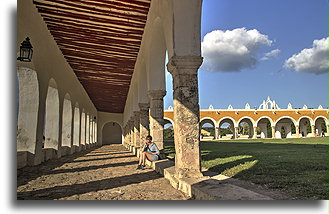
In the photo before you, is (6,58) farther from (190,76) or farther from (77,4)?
(77,4)

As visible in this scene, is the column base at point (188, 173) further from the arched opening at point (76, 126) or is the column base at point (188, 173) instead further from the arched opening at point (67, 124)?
the arched opening at point (76, 126)

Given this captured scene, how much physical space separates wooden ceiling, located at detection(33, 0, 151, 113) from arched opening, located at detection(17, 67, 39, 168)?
6.25ft

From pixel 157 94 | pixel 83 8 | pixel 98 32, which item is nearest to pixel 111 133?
pixel 98 32

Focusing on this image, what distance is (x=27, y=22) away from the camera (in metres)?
6.50

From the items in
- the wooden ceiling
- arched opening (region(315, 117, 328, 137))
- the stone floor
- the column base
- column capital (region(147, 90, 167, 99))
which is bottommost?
the stone floor

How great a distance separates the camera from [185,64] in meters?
4.44

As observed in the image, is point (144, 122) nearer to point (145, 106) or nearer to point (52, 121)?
point (145, 106)

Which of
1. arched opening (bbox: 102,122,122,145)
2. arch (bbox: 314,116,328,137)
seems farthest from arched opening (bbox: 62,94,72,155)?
arch (bbox: 314,116,328,137)

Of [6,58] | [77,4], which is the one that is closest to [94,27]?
[77,4]

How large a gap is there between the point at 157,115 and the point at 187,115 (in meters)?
3.41

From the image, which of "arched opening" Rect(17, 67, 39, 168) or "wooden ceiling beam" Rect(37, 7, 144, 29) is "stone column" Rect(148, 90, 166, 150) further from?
"arched opening" Rect(17, 67, 39, 168)

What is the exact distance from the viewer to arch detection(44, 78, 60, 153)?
9.55m

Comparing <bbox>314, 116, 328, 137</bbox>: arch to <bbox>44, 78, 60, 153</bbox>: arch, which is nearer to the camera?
<bbox>44, 78, 60, 153</bbox>: arch

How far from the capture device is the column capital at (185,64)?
4434 mm
